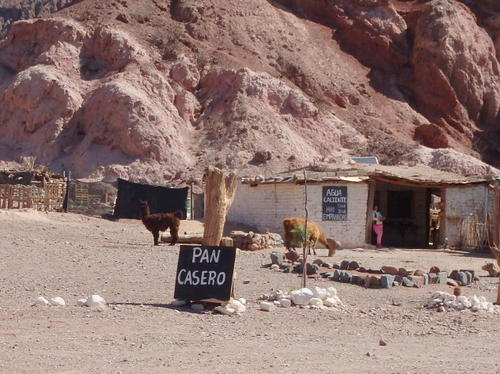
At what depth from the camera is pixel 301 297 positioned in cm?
1175

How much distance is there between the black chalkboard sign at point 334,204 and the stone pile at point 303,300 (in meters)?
14.0

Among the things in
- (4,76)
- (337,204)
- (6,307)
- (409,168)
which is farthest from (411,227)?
(4,76)

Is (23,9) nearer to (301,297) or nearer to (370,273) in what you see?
(370,273)

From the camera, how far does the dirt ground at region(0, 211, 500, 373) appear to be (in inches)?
317

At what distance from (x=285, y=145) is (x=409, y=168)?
499 inches

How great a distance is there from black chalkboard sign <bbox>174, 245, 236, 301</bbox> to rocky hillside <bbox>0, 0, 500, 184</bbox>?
2923cm

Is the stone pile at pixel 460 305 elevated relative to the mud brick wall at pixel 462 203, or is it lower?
lower

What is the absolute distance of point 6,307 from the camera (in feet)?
34.1

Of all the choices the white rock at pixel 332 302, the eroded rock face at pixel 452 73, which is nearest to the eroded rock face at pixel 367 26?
the eroded rock face at pixel 452 73

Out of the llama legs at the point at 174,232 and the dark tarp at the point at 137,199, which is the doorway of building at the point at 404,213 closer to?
the dark tarp at the point at 137,199

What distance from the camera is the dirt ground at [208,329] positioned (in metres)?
8.05

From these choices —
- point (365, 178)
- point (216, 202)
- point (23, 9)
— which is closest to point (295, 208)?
point (365, 178)

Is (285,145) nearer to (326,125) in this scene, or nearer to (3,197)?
(326,125)

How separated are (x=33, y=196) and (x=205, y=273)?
20.4 meters
